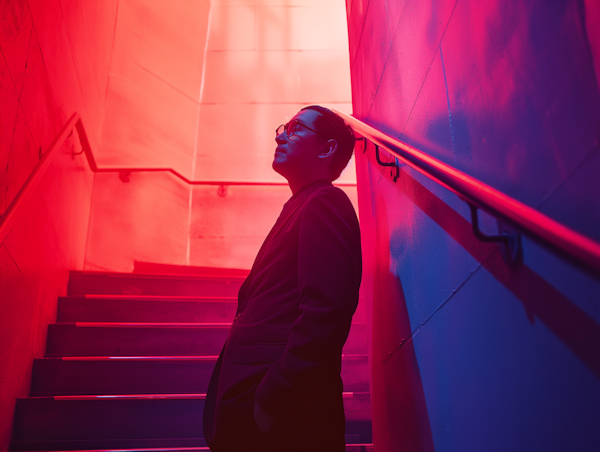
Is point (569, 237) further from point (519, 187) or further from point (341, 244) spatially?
point (341, 244)

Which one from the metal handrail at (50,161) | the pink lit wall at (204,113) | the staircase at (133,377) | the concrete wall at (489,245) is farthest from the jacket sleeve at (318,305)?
the pink lit wall at (204,113)

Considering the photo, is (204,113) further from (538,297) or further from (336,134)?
(538,297)

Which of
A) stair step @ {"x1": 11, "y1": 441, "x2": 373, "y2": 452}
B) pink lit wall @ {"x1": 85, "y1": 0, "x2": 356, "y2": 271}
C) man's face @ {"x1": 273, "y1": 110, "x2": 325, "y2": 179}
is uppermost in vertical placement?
pink lit wall @ {"x1": 85, "y1": 0, "x2": 356, "y2": 271}

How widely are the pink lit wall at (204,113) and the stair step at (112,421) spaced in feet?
6.82

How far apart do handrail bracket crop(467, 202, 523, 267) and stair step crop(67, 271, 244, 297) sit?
101 inches

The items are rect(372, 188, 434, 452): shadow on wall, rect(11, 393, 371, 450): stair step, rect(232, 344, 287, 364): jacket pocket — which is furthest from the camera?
rect(11, 393, 371, 450): stair step

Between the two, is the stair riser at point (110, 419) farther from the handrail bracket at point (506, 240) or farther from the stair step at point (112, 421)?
the handrail bracket at point (506, 240)

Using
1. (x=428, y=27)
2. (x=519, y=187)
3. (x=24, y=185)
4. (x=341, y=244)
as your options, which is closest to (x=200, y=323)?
(x=24, y=185)

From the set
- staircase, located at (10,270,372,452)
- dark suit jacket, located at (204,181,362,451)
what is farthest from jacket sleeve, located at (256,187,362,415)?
staircase, located at (10,270,372,452)

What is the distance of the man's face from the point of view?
1863mm

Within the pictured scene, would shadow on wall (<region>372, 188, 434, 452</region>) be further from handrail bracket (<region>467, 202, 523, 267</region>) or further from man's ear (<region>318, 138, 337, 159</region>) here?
handrail bracket (<region>467, 202, 523, 267</region>)

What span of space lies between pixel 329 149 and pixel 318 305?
2.91 feet

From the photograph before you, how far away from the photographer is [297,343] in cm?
114

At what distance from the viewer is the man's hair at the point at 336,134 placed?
1.93 m
